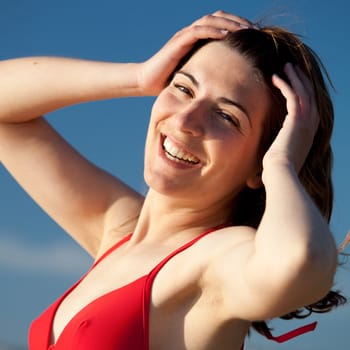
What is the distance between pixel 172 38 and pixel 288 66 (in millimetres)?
474

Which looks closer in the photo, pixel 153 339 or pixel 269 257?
pixel 269 257

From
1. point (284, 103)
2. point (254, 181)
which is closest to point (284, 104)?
point (284, 103)

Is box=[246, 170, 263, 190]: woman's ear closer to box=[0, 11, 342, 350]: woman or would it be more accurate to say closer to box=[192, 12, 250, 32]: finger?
box=[0, 11, 342, 350]: woman

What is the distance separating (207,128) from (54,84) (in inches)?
37.0

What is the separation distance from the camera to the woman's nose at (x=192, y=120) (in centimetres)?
278

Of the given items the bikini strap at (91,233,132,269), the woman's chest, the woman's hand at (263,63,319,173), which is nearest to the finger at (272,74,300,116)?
the woman's hand at (263,63,319,173)

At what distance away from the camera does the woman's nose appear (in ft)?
9.12

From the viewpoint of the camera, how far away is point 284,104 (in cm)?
298

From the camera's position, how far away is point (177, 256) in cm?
279

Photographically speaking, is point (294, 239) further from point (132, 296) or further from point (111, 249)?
point (111, 249)

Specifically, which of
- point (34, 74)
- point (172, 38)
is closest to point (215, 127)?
point (172, 38)

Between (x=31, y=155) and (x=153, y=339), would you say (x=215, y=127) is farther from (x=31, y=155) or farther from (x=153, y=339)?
(x=31, y=155)

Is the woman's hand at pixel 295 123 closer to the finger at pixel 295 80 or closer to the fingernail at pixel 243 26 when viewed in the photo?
the finger at pixel 295 80

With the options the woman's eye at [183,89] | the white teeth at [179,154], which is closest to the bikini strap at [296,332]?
the white teeth at [179,154]
